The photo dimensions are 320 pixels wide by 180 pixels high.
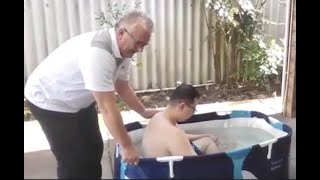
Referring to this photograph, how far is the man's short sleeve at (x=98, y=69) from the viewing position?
895mm

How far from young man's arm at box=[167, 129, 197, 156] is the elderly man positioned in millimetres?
114

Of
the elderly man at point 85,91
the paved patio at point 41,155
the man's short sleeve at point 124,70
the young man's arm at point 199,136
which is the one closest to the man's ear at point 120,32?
the elderly man at point 85,91

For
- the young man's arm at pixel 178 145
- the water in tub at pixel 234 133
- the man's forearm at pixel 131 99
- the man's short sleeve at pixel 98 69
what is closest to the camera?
the man's short sleeve at pixel 98 69

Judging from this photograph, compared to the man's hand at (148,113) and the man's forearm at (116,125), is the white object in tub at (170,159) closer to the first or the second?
the man's forearm at (116,125)

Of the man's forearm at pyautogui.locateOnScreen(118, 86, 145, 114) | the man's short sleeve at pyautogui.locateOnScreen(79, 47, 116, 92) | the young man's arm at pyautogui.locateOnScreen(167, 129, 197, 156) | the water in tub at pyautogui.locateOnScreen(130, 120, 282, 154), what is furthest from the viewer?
the water in tub at pyautogui.locateOnScreen(130, 120, 282, 154)

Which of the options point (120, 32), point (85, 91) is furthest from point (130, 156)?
point (120, 32)

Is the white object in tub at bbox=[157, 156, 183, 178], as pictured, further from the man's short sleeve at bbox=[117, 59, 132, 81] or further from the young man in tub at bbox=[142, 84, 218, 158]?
the man's short sleeve at bbox=[117, 59, 132, 81]

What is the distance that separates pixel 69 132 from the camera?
105 cm

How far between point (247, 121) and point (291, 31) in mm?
423

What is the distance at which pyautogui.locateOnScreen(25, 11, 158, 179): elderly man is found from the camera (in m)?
0.91

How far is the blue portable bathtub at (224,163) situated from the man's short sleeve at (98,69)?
9.2 inches

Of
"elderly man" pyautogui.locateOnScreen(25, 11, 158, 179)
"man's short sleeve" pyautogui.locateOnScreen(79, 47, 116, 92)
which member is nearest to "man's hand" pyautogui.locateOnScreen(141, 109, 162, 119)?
"elderly man" pyautogui.locateOnScreen(25, 11, 158, 179)

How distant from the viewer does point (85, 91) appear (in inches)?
39.6

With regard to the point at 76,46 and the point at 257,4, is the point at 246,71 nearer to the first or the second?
the point at 257,4
